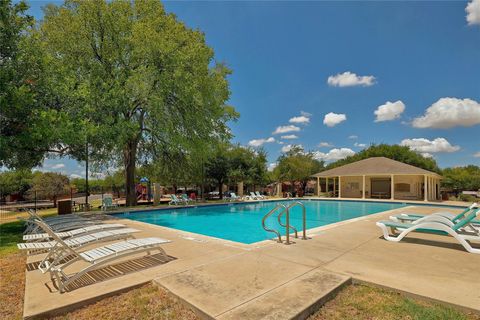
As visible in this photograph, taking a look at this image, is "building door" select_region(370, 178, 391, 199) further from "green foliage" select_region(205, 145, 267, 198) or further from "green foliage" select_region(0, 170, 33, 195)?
"green foliage" select_region(0, 170, 33, 195)

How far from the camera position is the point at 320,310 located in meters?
3.31

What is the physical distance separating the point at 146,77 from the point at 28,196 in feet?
87.7

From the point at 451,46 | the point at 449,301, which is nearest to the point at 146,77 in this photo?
the point at 449,301

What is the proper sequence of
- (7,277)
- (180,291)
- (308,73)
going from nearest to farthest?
(180,291) → (7,277) → (308,73)

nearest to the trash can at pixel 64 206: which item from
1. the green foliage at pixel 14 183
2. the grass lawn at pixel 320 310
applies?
the grass lawn at pixel 320 310

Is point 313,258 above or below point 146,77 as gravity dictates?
below

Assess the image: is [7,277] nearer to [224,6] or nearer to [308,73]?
[224,6]

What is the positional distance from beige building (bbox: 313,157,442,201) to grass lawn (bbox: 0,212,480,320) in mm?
24421

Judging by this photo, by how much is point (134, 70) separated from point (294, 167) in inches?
879

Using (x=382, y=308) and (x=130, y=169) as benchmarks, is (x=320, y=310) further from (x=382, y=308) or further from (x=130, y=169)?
(x=130, y=169)

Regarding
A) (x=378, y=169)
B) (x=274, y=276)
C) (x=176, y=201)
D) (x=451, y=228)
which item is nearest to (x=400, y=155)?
(x=378, y=169)

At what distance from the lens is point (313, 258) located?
523cm

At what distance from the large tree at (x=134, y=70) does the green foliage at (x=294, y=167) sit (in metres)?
16.9

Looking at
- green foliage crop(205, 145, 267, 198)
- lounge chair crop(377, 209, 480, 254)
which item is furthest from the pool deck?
green foliage crop(205, 145, 267, 198)
